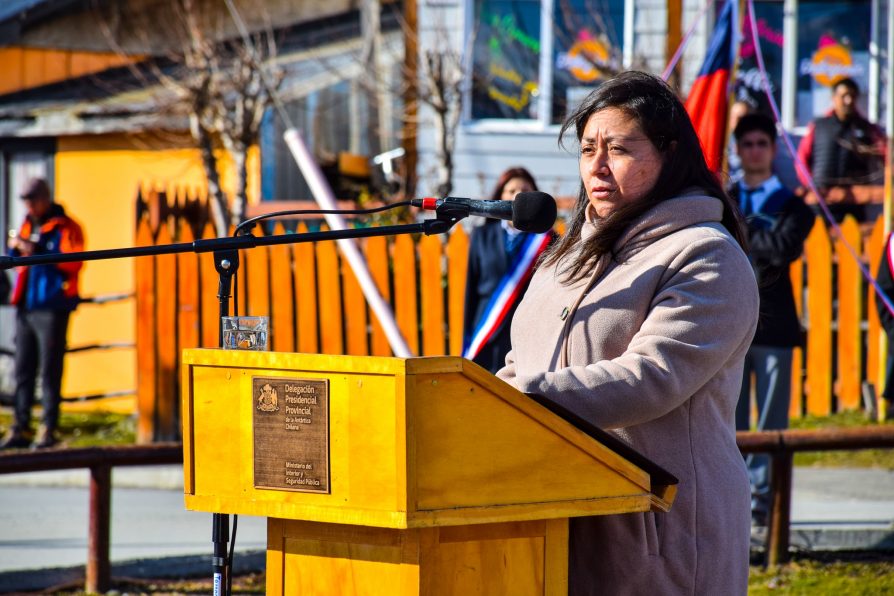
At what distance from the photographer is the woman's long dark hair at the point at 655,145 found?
272 cm

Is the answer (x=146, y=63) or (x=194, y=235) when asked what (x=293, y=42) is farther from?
(x=194, y=235)

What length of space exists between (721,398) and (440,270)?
7032 mm

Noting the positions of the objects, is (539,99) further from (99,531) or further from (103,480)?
Answer: (99,531)

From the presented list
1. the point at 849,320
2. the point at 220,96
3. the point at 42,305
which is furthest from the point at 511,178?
the point at 220,96

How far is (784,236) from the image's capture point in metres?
6.28

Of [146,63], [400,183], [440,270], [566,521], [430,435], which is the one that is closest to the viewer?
[430,435]

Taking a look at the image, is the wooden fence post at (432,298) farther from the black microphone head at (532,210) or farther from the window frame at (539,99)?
the black microphone head at (532,210)

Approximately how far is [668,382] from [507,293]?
329 centimetres

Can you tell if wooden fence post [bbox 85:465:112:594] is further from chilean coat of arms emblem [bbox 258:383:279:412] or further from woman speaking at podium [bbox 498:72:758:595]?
chilean coat of arms emblem [bbox 258:383:279:412]

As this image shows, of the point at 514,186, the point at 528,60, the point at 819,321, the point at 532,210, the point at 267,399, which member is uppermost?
the point at 528,60

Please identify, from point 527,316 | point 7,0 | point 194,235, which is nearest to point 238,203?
point 194,235

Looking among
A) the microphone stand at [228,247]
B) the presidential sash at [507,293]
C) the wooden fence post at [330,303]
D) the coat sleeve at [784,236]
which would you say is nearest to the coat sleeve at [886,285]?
the coat sleeve at [784,236]

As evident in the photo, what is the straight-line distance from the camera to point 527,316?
114 inches

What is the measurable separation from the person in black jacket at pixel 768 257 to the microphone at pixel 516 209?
3.66m
